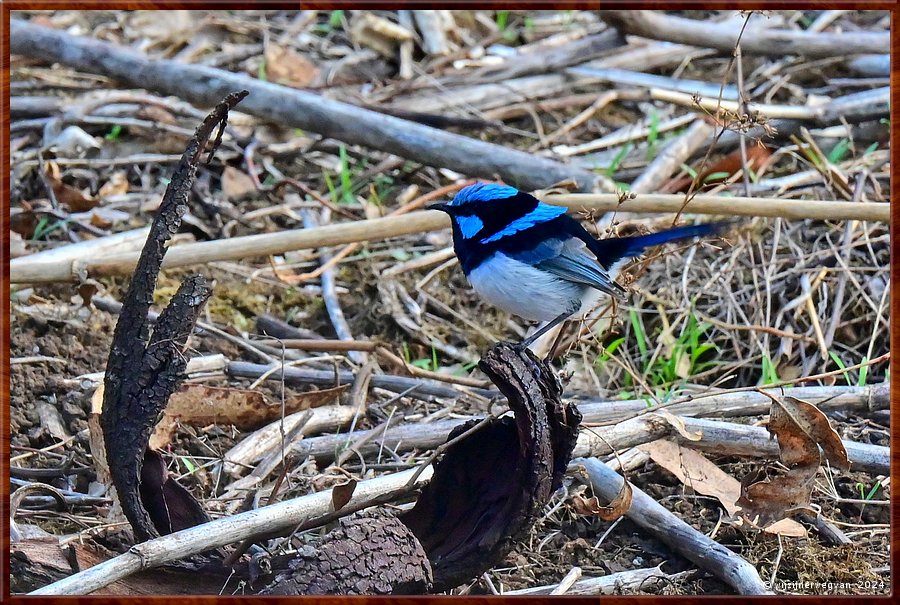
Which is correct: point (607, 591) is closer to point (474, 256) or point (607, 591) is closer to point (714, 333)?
point (474, 256)

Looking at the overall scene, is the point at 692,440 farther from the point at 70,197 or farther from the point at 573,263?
the point at 70,197

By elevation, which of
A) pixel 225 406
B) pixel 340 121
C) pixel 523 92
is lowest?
pixel 225 406

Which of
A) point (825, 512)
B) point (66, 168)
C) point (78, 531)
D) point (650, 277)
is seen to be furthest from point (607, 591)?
point (66, 168)

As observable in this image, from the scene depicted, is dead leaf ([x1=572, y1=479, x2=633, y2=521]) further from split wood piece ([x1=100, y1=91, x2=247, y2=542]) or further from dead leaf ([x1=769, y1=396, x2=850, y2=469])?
split wood piece ([x1=100, y1=91, x2=247, y2=542])

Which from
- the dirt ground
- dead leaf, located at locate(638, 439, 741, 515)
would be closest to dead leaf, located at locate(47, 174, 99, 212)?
the dirt ground

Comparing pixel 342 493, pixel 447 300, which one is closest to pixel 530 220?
pixel 342 493

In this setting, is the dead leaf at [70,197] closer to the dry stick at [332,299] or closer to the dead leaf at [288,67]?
the dry stick at [332,299]
